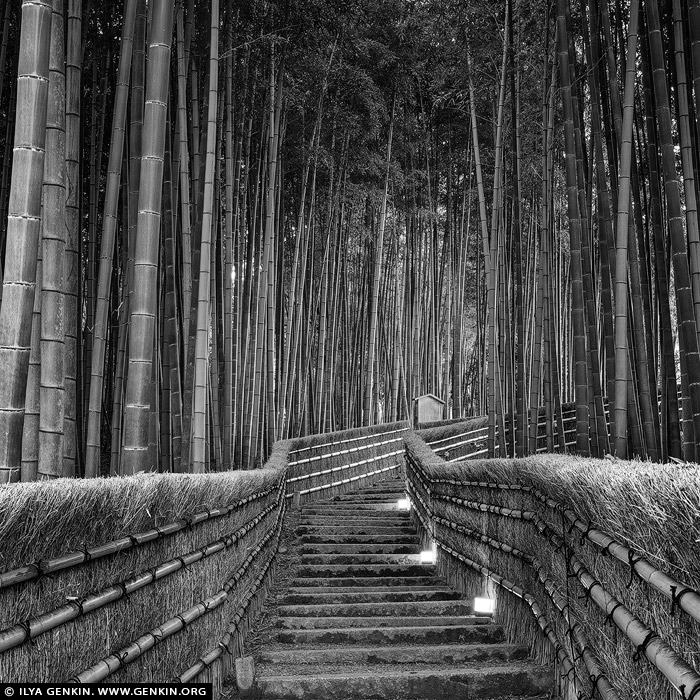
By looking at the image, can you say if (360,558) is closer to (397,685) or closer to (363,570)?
(363,570)

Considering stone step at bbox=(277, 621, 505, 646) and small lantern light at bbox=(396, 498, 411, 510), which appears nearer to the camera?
stone step at bbox=(277, 621, 505, 646)

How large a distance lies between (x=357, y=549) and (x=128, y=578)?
334 centimetres

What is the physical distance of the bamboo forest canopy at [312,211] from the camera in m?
2.90

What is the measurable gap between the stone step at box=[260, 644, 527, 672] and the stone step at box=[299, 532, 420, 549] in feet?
7.02

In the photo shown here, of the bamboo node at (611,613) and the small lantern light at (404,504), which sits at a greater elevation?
the small lantern light at (404,504)

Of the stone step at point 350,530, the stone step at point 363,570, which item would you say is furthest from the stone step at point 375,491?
the stone step at point 363,570

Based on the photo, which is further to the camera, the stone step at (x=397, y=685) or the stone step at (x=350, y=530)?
the stone step at (x=350, y=530)

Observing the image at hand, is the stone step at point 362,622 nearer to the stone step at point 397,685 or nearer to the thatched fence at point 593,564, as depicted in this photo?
the thatched fence at point 593,564

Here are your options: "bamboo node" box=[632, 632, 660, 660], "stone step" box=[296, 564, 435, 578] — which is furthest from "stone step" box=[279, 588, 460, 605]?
"bamboo node" box=[632, 632, 660, 660]

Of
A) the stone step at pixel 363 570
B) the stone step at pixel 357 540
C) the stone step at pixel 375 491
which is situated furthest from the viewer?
A: the stone step at pixel 375 491

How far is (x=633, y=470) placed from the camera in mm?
1851

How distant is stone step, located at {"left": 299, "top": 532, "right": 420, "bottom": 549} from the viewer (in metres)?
5.50

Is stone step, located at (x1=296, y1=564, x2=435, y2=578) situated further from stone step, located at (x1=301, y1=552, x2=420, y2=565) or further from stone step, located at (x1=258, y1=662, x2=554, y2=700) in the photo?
stone step, located at (x1=258, y1=662, x2=554, y2=700)

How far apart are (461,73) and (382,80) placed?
219 cm
